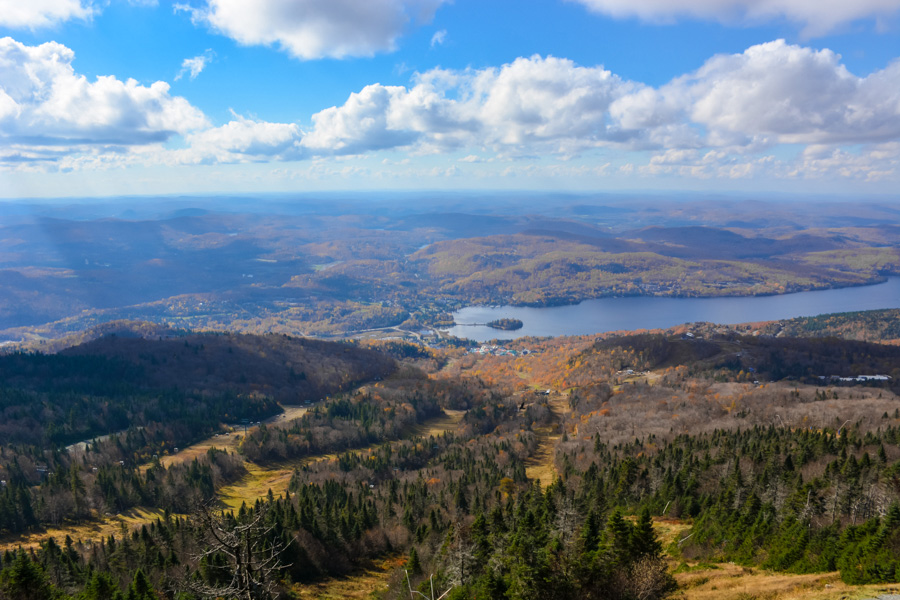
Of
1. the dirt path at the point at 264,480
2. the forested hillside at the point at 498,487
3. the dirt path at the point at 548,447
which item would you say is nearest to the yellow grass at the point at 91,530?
the forested hillside at the point at 498,487

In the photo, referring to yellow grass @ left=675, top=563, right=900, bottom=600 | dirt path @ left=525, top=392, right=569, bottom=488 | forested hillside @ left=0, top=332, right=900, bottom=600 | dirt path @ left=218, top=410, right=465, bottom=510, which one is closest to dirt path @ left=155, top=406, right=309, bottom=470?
forested hillside @ left=0, top=332, right=900, bottom=600

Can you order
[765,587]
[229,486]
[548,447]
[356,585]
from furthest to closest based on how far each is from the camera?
[548,447] < [229,486] < [356,585] < [765,587]

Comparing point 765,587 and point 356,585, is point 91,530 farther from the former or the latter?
point 765,587

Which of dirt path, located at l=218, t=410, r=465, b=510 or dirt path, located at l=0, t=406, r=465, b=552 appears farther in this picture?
dirt path, located at l=218, t=410, r=465, b=510

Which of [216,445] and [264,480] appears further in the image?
[216,445]

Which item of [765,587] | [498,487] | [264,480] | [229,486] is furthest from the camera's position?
[264,480]

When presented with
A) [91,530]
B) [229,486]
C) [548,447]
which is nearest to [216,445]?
[229,486]

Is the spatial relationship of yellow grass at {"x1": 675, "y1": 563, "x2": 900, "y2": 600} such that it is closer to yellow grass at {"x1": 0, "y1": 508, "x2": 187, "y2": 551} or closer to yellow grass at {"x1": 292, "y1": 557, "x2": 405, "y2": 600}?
yellow grass at {"x1": 292, "y1": 557, "x2": 405, "y2": 600}

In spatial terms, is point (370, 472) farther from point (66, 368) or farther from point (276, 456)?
point (66, 368)

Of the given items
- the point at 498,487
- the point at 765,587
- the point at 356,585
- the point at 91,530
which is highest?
the point at 765,587

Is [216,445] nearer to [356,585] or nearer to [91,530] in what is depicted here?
[91,530]

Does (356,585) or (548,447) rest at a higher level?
(356,585)

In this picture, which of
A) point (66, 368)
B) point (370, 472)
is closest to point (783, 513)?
point (370, 472)
